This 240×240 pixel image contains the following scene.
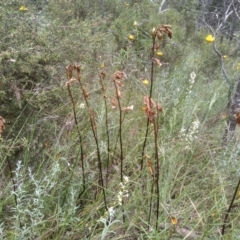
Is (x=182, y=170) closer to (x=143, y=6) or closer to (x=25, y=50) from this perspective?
(x=25, y=50)

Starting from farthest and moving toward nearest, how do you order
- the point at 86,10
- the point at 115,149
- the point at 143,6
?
1. the point at 143,6
2. the point at 86,10
3. the point at 115,149

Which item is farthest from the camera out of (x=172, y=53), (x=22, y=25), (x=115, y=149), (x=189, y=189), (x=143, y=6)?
(x=143, y=6)

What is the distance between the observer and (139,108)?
8.41 feet

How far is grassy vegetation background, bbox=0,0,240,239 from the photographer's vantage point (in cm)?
154

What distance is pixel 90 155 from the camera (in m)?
1.90

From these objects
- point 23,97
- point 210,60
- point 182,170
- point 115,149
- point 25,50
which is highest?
point 25,50

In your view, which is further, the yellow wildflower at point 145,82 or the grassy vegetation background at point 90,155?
the yellow wildflower at point 145,82

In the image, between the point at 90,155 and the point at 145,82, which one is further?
the point at 145,82

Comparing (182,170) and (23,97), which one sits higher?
(23,97)

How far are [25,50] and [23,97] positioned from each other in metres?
0.27

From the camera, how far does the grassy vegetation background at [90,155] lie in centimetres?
154

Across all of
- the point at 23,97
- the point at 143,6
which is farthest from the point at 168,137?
the point at 143,6

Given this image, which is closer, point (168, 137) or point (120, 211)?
point (120, 211)

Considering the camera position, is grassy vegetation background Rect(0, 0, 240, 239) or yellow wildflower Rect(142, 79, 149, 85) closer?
grassy vegetation background Rect(0, 0, 240, 239)
